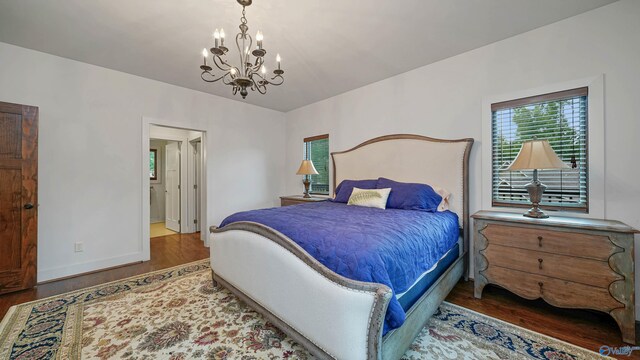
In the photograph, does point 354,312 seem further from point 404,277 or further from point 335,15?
point 335,15

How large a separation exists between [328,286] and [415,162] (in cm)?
235

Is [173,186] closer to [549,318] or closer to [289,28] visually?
[289,28]

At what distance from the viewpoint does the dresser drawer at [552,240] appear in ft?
5.73

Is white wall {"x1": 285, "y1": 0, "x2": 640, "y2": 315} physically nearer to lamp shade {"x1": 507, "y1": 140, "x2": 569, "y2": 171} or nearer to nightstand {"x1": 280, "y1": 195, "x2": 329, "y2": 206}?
lamp shade {"x1": 507, "y1": 140, "x2": 569, "y2": 171}

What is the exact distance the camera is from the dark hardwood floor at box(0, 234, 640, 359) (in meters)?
1.76

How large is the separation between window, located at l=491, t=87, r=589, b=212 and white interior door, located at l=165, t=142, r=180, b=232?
5715mm

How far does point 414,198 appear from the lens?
8.80 ft

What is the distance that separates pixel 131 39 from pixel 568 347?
4.52 metres

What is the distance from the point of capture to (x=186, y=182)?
5.18 m

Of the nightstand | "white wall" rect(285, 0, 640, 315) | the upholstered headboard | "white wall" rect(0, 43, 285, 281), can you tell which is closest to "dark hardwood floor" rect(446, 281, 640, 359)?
"white wall" rect(285, 0, 640, 315)

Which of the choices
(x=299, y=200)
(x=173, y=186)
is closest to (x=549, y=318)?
(x=299, y=200)

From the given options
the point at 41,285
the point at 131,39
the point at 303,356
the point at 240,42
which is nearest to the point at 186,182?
the point at 41,285

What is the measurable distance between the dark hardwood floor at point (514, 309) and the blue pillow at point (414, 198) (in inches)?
35.9

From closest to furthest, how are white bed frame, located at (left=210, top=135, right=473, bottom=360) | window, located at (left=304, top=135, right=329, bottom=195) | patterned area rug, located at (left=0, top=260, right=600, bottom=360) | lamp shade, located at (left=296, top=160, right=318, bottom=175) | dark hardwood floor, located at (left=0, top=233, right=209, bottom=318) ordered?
white bed frame, located at (left=210, top=135, right=473, bottom=360) → patterned area rug, located at (left=0, top=260, right=600, bottom=360) → dark hardwood floor, located at (left=0, top=233, right=209, bottom=318) → lamp shade, located at (left=296, top=160, right=318, bottom=175) → window, located at (left=304, top=135, right=329, bottom=195)
